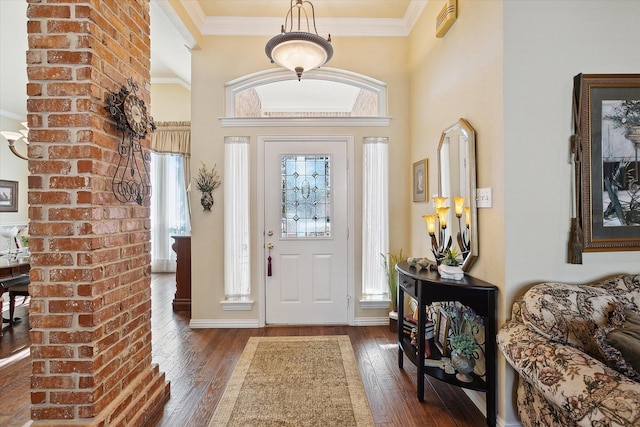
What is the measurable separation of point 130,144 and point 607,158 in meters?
2.88

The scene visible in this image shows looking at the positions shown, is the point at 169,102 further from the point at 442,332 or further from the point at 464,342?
the point at 464,342

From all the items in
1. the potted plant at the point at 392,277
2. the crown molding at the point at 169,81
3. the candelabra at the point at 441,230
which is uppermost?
the crown molding at the point at 169,81

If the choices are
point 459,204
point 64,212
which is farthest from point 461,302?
point 64,212

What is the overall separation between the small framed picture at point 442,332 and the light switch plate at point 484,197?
92 centimetres

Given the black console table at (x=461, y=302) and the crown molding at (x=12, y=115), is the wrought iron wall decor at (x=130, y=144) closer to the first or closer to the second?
the black console table at (x=461, y=302)

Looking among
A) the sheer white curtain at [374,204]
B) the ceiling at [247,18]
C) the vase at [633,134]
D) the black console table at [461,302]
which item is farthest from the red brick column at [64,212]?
the vase at [633,134]

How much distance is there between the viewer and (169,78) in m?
5.77

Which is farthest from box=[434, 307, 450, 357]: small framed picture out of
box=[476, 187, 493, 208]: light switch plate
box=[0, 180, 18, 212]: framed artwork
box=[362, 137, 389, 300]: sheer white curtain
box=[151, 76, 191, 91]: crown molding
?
box=[0, 180, 18, 212]: framed artwork

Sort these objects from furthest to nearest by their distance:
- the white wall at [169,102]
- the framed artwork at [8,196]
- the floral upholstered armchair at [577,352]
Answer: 1. the framed artwork at [8,196]
2. the white wall at [169,102]
3. the floral upholstered armchair at [577,352]

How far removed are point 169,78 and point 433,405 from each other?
6.39 meters

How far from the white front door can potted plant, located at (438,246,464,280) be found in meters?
1.49

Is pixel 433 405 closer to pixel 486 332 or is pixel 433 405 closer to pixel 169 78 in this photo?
pixel 486 332

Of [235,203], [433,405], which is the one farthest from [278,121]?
[433,405]

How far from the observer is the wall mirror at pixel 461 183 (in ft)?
6.94
